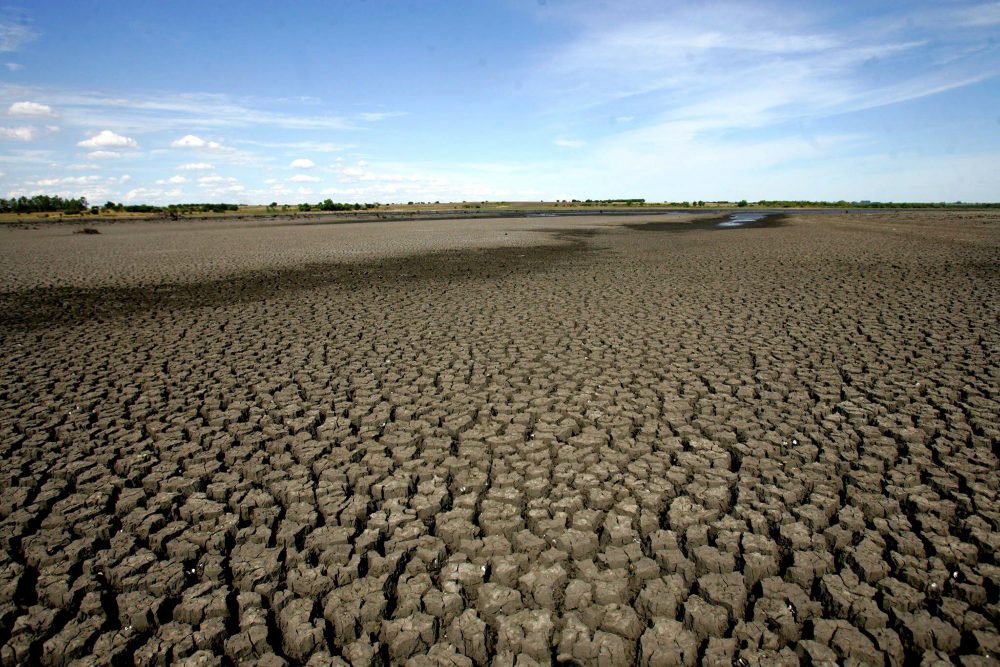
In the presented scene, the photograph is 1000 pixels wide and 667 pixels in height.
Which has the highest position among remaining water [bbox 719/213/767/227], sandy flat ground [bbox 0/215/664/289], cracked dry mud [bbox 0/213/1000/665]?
remaining water [bbox 719/213/767/227]

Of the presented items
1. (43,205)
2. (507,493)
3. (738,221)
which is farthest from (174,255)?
(43,205)

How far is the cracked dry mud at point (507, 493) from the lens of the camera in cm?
253

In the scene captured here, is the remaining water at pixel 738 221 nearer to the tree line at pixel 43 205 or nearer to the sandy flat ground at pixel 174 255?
the sandy flat ground at pixel 174 255

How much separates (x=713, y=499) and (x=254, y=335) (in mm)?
6944

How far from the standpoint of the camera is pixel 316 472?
13.1 ft

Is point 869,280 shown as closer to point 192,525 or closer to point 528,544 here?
point 528,544

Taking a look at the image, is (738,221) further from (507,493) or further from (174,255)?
(507,493)

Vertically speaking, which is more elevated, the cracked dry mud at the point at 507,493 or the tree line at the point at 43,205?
the tree line at the point at 43,205

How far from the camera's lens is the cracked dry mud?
2525 millimetres

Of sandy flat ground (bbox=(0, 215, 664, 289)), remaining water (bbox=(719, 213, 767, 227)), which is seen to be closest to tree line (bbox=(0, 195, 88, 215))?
sandy flat ground (bbox=(0, 215, 664, 289))

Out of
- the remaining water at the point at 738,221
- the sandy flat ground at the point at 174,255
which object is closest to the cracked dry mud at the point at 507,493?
the sandy flat ground at the point at 174,255

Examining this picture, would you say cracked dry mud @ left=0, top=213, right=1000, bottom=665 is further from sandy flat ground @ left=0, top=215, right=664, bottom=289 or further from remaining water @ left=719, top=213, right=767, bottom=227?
remaining water @ left=719, top=213, right=767, bottom=227

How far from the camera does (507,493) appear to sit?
3.65 meters

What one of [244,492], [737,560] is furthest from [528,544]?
[244,492]
